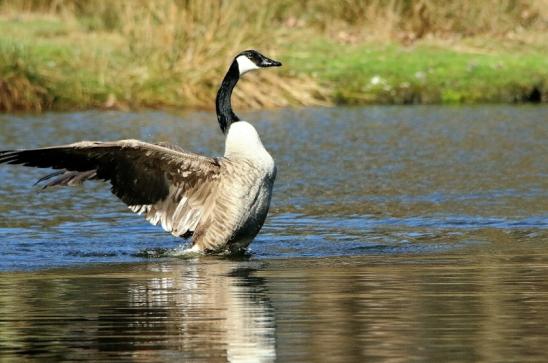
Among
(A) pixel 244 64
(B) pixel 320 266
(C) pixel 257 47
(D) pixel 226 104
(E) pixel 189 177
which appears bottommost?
(C) pixel 257 47

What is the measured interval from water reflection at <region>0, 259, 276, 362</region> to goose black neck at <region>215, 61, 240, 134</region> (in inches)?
69.8

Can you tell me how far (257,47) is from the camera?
25.3m

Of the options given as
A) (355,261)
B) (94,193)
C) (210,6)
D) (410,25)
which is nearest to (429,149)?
(94,193)

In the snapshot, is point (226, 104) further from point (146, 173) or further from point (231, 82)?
point (146, 173)

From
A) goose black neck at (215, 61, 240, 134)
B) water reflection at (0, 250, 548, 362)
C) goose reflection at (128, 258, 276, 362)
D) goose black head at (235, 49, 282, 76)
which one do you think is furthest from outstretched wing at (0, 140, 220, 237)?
goose black head at (235, 49, 282, 76)

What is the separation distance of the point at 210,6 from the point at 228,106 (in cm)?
1338

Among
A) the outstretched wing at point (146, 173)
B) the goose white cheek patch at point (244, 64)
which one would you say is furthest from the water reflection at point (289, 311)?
the goose white cheek patch at point (244, 64)

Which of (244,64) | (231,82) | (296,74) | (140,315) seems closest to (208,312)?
(140,315)

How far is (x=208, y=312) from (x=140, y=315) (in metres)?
0.38

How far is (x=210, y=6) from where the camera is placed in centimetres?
2528

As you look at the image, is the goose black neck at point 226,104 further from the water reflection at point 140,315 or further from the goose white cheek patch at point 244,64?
the water reflection at point 140,315

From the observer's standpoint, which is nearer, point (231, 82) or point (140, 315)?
point (140, 315)

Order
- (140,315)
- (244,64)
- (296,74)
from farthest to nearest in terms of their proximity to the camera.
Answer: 1. (296,74)
2. (244,64)
3. (140,315)

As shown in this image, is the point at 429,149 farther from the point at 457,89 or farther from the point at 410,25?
the point at 410,25
